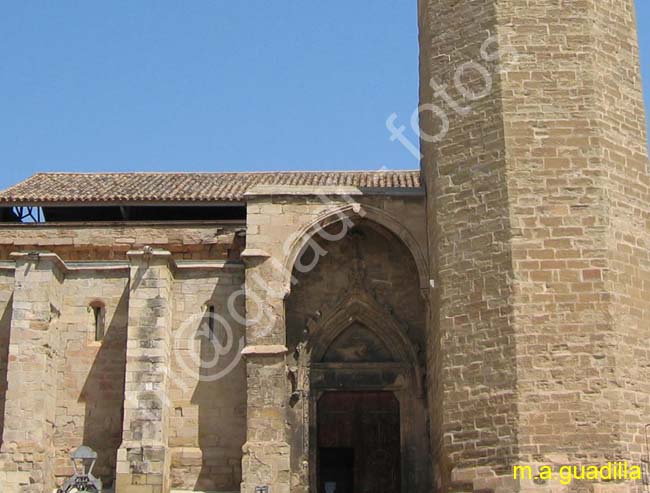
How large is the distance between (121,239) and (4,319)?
263cm

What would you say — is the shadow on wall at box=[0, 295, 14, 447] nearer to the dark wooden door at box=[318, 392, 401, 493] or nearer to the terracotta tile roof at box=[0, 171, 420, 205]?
the terracotta tile roof at box=[0, 171, 420, 205]

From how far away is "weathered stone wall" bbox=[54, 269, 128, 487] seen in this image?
18.9 m

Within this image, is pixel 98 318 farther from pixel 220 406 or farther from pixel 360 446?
pixel 360 446

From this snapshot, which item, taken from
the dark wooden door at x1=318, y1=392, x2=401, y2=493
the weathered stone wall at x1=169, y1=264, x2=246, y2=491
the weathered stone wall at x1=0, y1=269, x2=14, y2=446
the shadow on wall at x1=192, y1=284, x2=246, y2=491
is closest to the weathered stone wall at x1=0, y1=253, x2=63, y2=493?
the weathered stone wall at x1=0, y1=269, x2=14, y2=446

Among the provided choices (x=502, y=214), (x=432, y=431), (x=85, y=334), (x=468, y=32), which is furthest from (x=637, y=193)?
(x=85, y=334)

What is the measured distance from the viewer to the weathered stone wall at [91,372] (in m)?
18.9

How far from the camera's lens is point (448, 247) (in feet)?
56.7

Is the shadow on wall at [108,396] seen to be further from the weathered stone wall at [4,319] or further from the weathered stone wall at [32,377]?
the weathered stone wall at [4,319]

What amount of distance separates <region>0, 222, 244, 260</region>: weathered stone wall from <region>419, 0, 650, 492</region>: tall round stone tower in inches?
169

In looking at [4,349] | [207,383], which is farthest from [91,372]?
[207,383]

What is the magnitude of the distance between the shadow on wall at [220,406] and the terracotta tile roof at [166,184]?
125 inches

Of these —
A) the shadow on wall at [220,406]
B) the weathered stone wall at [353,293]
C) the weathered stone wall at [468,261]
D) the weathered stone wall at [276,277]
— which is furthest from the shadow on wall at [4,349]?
the weathered stone wall at [468,261]

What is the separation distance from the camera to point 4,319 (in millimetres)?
19625

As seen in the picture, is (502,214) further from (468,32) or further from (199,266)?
(199,266)
